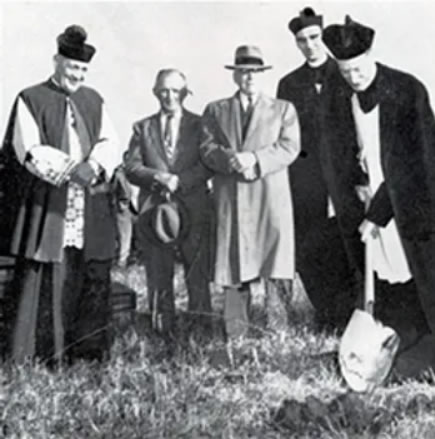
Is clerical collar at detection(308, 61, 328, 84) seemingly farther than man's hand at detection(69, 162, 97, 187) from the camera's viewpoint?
Yes

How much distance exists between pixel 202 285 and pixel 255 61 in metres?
1.16

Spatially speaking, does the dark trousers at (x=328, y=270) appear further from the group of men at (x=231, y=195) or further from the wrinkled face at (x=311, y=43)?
the wrinkled face at (x=311, y=43)

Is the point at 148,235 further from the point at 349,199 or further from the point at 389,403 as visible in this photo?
the point at 389,403

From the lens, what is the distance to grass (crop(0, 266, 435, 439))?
3.88 m

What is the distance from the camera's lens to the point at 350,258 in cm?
442

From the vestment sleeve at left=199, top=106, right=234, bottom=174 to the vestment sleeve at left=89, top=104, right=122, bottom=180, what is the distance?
43 cm

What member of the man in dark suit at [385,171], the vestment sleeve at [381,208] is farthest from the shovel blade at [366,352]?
the vestment sleeve at [381,208]

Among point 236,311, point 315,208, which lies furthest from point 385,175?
point 236,311

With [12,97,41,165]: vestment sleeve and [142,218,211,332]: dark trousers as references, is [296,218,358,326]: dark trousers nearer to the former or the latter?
[142,218,211,332]: dark trousers

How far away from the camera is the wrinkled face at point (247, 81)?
440cm

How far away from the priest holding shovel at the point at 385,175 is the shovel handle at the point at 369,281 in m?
0.01

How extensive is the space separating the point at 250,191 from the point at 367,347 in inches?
38.1

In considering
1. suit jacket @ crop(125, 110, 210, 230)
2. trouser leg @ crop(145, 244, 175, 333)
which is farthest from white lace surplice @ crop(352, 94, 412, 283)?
trouser leg @ crop(145, 244, 175, 333)

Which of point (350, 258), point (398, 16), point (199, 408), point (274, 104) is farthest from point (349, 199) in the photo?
point (199, 408)
